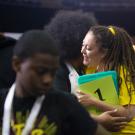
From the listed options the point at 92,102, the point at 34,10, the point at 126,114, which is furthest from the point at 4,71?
the point at 34,10

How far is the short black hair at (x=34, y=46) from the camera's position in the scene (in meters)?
2.21

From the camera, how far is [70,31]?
2984 mm

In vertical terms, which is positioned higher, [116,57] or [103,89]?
[116,57]

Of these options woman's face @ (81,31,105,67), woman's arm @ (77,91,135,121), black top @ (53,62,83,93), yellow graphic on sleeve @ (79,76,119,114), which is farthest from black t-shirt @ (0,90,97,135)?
woman's face @ (81,31,105,67)

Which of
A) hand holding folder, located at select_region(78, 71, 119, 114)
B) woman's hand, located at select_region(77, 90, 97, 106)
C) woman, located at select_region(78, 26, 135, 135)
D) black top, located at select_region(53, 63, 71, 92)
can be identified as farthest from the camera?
woman, located at select_region(78, 26, 135, 135)

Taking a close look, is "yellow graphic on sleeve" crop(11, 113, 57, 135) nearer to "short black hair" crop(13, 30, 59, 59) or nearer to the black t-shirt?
the black t-shirt

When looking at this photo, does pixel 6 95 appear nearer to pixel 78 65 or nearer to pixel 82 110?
pixel 82 110

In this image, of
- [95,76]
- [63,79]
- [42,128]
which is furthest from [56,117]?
[95,76]

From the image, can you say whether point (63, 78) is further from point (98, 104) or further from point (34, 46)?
point (34, 46)

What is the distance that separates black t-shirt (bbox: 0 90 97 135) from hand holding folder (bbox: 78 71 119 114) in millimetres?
673

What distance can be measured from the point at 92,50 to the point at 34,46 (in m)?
1.02

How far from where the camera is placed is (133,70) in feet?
10.4

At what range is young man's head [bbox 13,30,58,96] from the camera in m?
2.17

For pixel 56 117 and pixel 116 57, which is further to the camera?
pixel 116 57
